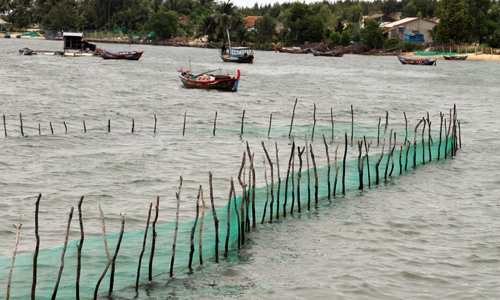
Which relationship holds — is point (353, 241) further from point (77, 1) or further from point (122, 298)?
point (77, 1)

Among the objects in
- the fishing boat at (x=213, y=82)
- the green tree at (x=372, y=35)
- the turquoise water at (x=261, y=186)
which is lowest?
the turquoise water at (x=261, y=186)

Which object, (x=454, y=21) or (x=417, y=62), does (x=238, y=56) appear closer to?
(x=417, y=62)

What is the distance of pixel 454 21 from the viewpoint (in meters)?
87.7

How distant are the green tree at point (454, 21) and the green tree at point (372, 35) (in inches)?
491

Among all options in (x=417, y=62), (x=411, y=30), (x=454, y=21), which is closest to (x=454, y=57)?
(x=454, y=21)

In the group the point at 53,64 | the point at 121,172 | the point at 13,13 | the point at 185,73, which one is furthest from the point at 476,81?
the point at 13,13

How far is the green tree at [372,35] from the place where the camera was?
10206 cm

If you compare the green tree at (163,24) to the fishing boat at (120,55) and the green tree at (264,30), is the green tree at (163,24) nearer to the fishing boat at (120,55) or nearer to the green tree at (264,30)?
the green tree at (264,30)

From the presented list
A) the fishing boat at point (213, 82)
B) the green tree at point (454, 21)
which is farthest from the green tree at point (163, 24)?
the fishing boat at point (213, 82)

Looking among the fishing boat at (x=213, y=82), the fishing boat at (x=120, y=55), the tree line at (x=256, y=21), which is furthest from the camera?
the tree line at (x=256, y=21)

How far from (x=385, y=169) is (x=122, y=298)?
27.1ft

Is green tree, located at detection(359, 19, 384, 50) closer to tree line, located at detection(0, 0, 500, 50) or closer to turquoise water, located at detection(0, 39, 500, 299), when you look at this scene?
tree line, located at detection(0, 0, 500, 50)

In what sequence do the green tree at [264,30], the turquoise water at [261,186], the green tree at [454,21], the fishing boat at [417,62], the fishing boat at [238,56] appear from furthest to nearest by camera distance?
the green tree at [264,30], the green tree at [454,21], the fishing boat at [417,62], the fishing boat at [238,56], the turquoise water at [261,186]

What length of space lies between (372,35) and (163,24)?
47.0m
